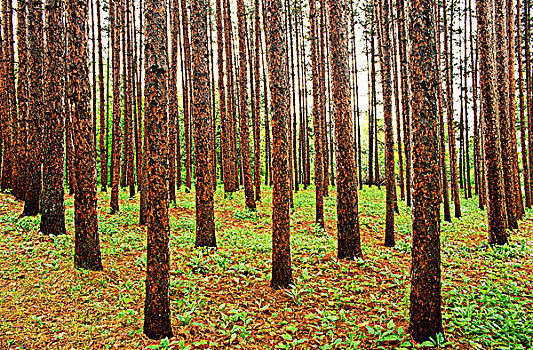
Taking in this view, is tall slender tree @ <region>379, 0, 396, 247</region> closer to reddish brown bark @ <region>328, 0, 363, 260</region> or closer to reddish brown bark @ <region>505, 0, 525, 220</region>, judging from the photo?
reddish brown bark @ <region>328, 0, 363, 260</region>

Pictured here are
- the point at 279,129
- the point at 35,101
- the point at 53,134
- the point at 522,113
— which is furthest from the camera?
the point at 522,113

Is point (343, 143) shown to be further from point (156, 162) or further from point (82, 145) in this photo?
point (82, 145)

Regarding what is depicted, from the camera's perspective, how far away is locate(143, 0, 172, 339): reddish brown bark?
4414mm

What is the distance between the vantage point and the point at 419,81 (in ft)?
14.1

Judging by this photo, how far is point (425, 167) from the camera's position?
426 centimetres

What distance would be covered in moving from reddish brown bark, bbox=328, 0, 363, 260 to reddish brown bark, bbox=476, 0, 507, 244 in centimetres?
407

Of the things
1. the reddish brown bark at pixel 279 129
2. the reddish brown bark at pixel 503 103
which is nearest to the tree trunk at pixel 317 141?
the reddish brown bark at pixel 279 129

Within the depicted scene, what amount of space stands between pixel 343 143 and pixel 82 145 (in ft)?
18.0

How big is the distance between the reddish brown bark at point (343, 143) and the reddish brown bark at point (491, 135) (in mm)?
4070

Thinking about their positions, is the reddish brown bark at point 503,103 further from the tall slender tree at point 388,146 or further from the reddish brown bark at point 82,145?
the reddish brown bark at point 82,145

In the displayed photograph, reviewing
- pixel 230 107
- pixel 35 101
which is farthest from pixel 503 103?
pixel 35 101

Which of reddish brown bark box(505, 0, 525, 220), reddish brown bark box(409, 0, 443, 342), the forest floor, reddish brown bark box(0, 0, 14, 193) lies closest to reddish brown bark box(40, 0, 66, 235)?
the forest floor

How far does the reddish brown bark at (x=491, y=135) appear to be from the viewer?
859cm

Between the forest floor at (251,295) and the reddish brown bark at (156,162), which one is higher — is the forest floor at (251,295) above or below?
below
